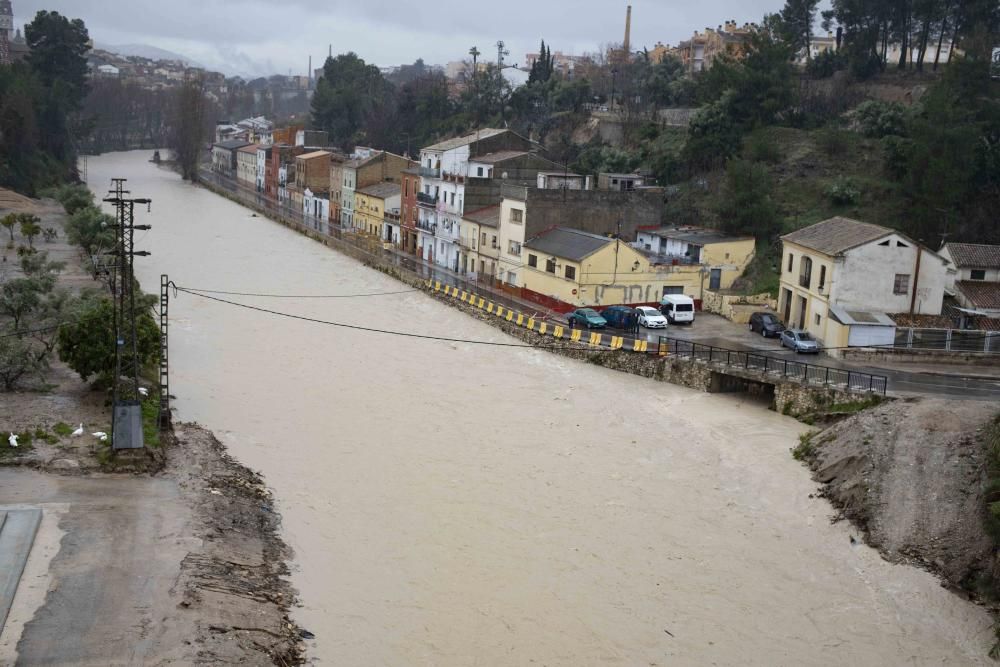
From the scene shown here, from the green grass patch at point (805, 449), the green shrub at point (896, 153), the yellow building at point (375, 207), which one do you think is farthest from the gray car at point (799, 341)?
the yellow building at point (375, 207)

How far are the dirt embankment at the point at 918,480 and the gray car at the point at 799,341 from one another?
15.7 ft

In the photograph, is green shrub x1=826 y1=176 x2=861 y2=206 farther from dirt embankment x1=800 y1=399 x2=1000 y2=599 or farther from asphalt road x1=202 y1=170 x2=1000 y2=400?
dirt embankment x1=800 y1=399 x2=1000 y2=599

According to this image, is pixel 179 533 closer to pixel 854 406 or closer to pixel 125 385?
pixel 125 385

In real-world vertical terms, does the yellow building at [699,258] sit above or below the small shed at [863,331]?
above

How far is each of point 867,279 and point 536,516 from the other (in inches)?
531

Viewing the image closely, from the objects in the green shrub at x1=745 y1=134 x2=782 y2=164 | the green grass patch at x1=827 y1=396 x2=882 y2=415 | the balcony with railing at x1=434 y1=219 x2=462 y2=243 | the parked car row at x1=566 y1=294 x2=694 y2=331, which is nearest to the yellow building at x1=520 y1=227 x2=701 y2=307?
the parked car row at x1=566 y1=294 x2=694 y2=331

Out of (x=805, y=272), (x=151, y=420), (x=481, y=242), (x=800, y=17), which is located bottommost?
(x=151, y=420)

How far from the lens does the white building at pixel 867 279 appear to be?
25734 millimetres

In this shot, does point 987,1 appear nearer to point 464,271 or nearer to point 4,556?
point 464,271

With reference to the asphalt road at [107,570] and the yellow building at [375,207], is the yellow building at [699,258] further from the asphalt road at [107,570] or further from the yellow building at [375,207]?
the asphalt road at [107,570]

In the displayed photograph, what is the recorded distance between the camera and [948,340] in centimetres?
2434

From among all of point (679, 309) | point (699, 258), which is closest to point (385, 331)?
point (679, 309)

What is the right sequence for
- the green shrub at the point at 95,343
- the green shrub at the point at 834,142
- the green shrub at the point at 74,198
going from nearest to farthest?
the green shrub at the point at 95,343
the green shrub at the point at 834,142
the green shrub at the point at 74,198

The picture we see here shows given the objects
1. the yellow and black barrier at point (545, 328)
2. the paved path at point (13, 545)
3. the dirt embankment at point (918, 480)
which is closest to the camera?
the paved path at point (13, 545)
